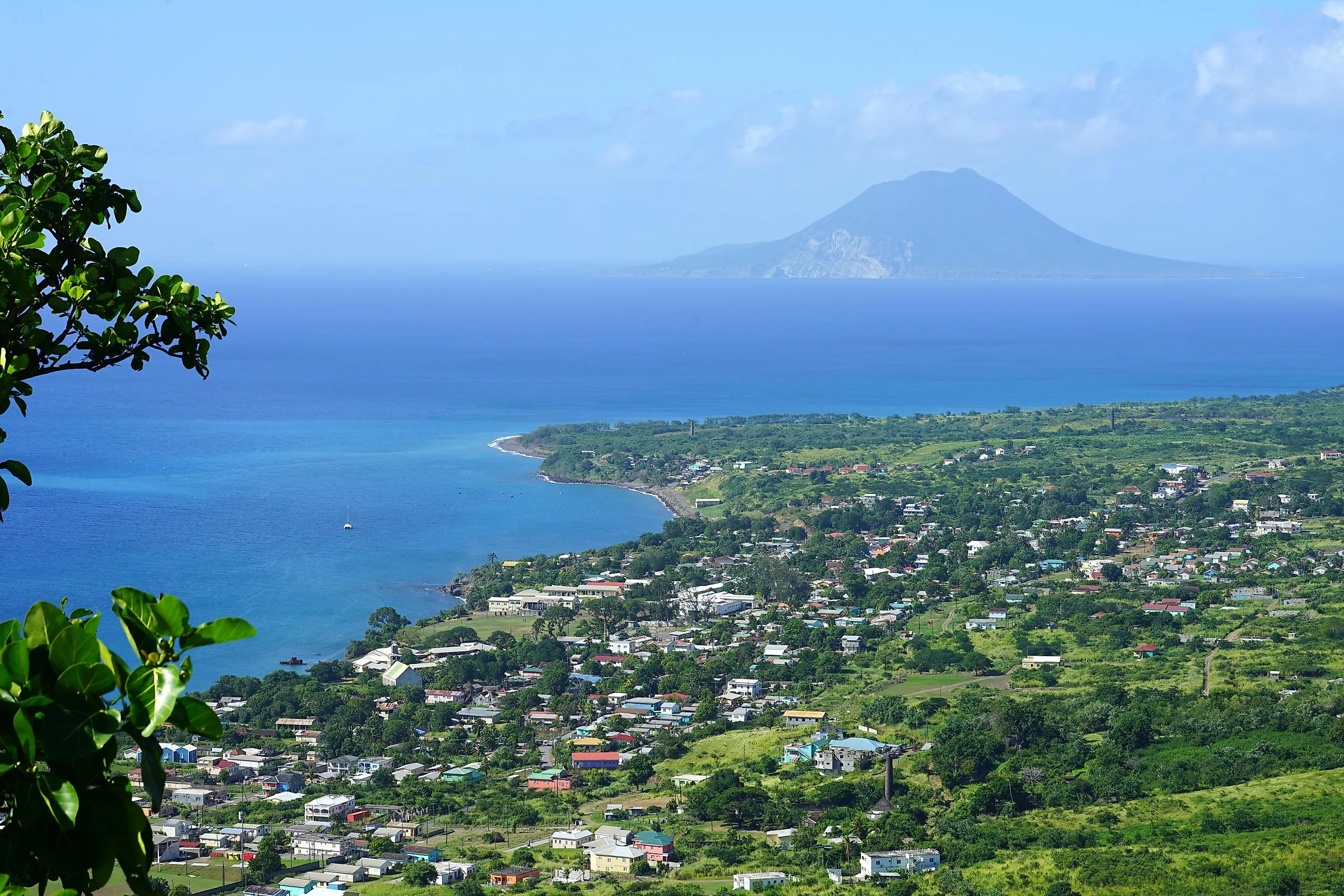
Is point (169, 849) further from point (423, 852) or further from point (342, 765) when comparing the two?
point (342, 765)

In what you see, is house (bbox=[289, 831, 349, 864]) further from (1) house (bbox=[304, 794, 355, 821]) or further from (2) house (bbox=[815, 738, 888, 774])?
(2) house (bbox=[815, 738, 888, 774])

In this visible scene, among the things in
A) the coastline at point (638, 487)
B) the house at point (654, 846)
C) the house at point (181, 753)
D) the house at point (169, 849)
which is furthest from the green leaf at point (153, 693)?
the coastline at point (638, 487)

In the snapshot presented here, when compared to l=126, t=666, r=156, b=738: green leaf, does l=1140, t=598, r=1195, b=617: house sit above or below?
below

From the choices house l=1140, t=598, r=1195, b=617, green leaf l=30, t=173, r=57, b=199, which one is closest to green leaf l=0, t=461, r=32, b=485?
green leaf l=30, t=173, r=57, b=199

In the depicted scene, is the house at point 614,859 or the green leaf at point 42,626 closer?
the green leaf at point 42,626

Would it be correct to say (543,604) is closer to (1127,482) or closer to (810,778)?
(810,778)

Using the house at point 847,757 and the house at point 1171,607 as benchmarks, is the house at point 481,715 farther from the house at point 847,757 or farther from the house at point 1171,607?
the house at point 1171,607
